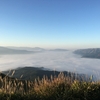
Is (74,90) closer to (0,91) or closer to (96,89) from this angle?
(96,89)

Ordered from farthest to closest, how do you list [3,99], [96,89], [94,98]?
1. [96,89]
2. [94,98]
3. [3,99]

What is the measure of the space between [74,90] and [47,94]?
1113mm

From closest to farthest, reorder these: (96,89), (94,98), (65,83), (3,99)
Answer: (3,99) → (94,98) → (96,89) → (65,83)

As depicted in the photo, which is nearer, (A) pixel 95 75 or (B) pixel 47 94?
(B) pixel 47 94

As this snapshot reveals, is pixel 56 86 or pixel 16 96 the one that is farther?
pixel 56 86

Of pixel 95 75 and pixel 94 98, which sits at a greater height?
pixel 95 75

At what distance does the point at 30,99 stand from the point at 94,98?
2.51 meters

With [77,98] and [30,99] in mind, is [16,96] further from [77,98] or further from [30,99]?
Result: [77,98]

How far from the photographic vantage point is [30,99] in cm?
669

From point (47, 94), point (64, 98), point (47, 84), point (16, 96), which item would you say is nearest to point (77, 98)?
point (64, 98)

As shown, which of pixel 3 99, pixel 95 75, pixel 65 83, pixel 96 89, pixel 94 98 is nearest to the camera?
pixel 3 99

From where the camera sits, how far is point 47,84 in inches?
312

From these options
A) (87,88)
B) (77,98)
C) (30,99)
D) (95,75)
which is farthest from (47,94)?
(95,75)

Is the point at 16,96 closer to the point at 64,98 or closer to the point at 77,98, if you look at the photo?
the point at 64,98
